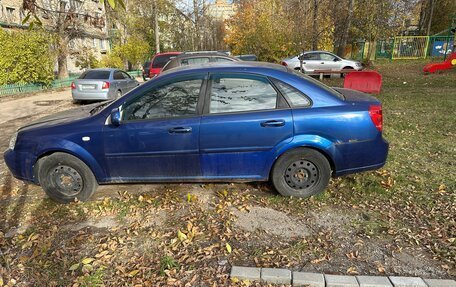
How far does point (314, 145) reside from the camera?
348cm

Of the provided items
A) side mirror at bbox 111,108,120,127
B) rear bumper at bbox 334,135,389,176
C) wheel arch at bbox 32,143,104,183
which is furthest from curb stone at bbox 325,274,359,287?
wheel arch at bbox 32,143,104,183

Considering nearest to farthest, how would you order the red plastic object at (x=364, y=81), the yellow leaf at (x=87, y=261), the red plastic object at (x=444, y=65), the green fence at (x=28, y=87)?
the yellow leaf at (x=87, y=261)
the red plastic object at (x=364, y=81)
the green fence at (x=28, y=87)
the red plastic object at (x=444, y=65)

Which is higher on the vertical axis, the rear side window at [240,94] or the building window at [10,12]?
the building window at [10,12]

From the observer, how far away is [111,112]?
3561 millimetres

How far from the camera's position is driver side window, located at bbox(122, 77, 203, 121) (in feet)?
11.7

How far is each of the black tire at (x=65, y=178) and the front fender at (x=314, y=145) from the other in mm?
2316

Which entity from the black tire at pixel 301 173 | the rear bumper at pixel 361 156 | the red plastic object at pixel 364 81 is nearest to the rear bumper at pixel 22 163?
the black tire at pixel 301 173

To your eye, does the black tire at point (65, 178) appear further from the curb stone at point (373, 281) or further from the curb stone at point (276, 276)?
the curb stone at point (373, 281)

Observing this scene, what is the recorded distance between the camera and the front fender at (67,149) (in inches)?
142

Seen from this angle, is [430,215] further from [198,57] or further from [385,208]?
[198,57]

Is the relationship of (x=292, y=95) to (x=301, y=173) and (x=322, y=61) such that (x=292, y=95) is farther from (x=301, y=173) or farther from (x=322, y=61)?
(x=322, y=61)

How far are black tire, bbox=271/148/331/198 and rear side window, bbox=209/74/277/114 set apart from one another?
2.12 feet

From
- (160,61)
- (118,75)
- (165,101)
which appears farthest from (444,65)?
(165,101)

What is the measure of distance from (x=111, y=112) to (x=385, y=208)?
333 centimetres
